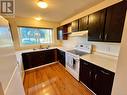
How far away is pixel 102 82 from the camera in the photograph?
→ 160 cm

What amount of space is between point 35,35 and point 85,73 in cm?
317

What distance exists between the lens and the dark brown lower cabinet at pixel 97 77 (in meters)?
1.47

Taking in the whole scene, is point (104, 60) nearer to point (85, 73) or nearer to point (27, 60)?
point (85, 73)

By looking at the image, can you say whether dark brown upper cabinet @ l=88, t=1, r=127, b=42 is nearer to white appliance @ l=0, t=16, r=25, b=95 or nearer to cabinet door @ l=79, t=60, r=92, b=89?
cabinet door @ l=79, t=60, r=92, b=89

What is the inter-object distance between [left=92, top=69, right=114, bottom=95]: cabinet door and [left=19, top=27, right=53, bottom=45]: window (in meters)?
3.32

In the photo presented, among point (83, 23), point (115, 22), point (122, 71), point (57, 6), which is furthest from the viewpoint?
point (83, 23)

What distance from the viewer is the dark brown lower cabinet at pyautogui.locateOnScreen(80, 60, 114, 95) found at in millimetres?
1465

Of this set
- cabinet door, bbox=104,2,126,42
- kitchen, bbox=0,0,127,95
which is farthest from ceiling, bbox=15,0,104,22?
cabinet door, bbox=104,2,126,42

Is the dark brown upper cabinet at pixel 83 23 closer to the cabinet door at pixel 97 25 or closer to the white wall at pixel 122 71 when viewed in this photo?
the cabinet door at pixel 97 25

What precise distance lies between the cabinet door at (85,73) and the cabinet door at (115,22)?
83 cm

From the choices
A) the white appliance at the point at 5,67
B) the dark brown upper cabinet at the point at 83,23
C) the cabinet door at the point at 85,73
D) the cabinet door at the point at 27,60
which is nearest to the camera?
the white appliance at the point at 5,67

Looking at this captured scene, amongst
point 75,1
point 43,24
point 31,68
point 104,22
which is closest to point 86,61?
point 104,22

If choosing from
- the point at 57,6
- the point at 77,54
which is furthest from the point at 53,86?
the point at 57,6

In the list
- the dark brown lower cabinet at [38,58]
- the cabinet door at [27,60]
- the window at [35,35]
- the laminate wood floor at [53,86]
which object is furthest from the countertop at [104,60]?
the window at [35,35]
